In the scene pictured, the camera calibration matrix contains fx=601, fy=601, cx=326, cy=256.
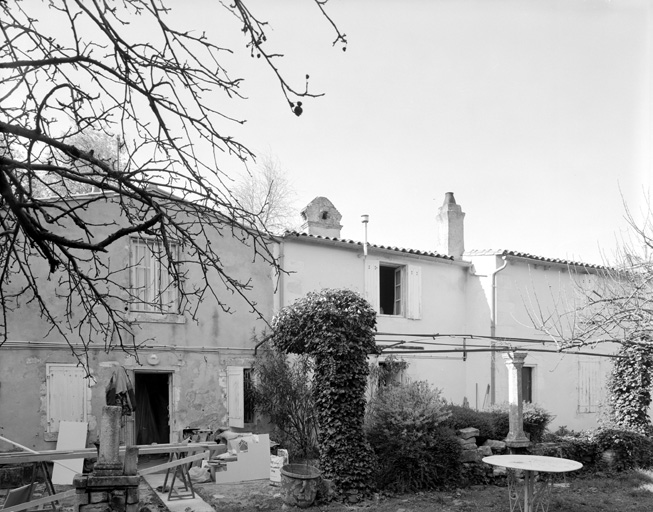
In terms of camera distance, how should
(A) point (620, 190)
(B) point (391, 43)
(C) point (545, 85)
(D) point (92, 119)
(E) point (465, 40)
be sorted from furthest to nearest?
1. (A) point (620, 190)
2. (C) point (545, 85)
3. (E) point (465, 40)
4. (B) point (391, 43)
5. (D) point (92, 119)

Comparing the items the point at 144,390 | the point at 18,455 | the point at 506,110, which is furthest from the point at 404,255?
the point at 18,455

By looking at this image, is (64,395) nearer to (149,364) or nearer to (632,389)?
(149,364)

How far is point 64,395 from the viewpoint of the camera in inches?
452

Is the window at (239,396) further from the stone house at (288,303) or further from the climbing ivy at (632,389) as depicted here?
the climbing ivy at (632,389)

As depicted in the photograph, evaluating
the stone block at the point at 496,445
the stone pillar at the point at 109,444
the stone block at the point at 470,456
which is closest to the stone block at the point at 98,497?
the stone pillar at the point at 109,444

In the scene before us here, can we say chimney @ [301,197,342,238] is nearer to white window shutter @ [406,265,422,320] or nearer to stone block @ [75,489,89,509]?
white window shutter @ [406,265,422,320]

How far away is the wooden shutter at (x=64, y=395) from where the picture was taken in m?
11.3

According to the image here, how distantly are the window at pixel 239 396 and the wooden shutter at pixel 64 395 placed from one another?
2.99 metres

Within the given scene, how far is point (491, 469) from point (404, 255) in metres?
6.22

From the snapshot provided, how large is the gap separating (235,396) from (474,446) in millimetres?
5143

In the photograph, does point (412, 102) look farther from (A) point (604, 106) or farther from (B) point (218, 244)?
(B) point (218, 244)

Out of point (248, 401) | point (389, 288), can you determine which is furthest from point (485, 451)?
point (389, 288)

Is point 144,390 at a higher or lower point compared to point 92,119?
lower

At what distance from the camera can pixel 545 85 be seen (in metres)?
6.38
